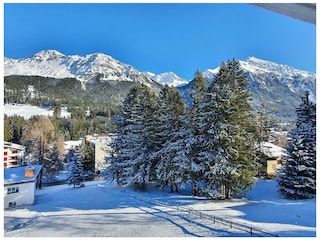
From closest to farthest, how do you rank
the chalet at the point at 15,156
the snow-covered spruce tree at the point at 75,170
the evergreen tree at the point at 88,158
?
1. the chalet at the point at 15,156
2. the snow-covered spruce tree at the point at 75,170
3. the evergreen tree at the point at 88,158

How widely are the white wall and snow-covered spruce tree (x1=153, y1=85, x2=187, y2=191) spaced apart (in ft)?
10.3

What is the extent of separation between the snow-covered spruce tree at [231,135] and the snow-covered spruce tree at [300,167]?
3.52ft

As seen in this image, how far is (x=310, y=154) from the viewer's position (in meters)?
6.47

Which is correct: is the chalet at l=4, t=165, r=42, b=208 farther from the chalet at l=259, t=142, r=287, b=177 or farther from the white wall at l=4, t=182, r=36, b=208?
the chalet at l=259, t=142, r=287, b=177

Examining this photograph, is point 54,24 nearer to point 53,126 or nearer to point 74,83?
point 53,126

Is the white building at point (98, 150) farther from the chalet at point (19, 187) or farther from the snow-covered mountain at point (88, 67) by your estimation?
the snow-covered mountain at point (88, 67)

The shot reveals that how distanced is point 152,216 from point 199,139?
2040 mm

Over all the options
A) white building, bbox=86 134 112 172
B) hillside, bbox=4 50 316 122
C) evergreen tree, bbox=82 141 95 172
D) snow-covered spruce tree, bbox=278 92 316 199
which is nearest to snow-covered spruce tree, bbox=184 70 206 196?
snow-covered spruce tree, bbox=278 92 316 199

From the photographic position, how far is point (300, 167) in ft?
20.5

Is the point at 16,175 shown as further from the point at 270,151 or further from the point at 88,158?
the point at 270,151

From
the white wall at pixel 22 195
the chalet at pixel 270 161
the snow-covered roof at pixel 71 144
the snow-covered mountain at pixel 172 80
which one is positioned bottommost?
the white wall at pixel 22 195

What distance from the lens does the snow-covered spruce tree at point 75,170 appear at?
29.2 feet

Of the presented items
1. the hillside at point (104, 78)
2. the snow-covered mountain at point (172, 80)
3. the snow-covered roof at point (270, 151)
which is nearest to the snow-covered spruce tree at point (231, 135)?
the snow-covered mountain at point (172, 80)

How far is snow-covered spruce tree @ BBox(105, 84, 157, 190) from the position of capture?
706cm
